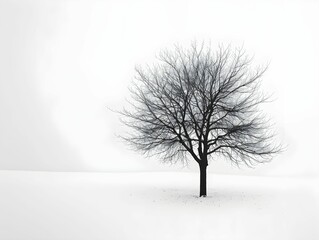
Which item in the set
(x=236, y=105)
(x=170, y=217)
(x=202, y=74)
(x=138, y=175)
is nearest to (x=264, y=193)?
(x=236, y=105)

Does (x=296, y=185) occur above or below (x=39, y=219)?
above

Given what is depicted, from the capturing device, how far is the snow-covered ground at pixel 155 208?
63.2 feet

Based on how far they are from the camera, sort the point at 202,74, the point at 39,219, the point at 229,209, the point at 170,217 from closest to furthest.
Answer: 1. the point at 39,219
2. the point at 170,217
3. the point at 229,209
4. the point at 202,74

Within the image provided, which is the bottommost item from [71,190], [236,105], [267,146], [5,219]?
[5,219]

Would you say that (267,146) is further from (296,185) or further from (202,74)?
(296,185)

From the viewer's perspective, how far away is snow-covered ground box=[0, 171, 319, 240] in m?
19.2

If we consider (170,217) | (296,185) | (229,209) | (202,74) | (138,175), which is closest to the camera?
(170,217)

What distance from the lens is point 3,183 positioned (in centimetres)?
3281

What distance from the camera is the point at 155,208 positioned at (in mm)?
24953

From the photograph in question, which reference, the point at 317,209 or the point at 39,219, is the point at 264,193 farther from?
the point at 39,219

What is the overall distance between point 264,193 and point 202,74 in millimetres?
9836

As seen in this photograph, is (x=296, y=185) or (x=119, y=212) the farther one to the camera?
(x=296, y=185)

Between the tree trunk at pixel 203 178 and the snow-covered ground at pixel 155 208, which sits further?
the tree trunk at pixel 203 178

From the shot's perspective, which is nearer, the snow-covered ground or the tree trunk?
the snow-covered ground
